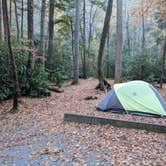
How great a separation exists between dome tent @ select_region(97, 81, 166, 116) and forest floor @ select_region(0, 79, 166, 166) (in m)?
0.41

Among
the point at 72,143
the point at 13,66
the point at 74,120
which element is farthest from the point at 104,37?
the point at 72,143

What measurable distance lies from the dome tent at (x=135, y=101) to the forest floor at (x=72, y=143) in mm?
407

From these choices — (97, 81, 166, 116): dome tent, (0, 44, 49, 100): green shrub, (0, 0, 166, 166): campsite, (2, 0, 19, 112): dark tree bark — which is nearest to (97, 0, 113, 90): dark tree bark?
(0, 0, 166, 166): campsite

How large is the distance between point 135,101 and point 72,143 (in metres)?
3.34

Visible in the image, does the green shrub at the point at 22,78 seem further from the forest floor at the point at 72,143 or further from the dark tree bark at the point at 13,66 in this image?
the forest floor at the point at 72,143

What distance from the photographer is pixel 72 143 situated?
606 centimetres

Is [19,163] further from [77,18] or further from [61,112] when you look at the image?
[77,18]

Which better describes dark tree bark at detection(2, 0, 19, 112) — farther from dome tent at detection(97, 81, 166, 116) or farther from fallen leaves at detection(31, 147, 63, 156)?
fallen leaves at detection(31, 147, 63, 156)

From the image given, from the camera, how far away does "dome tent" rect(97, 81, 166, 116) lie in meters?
8.44

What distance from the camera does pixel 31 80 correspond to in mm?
12656

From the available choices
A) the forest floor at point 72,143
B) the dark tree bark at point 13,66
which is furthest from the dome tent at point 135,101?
the dark tree bark at point 13,66

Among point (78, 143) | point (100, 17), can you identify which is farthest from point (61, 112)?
point (100, 17)

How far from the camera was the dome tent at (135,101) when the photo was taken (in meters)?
8.44

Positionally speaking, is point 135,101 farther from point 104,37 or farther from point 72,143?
point 104,37
